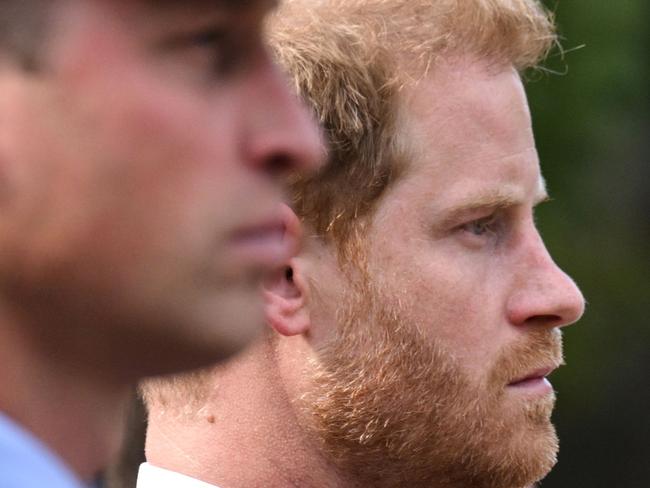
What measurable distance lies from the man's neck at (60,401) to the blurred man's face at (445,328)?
1.65 metres

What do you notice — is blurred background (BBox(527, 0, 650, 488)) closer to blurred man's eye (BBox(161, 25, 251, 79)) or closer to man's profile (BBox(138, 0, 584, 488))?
man's profile (BBox(138, 0, 584, 488))

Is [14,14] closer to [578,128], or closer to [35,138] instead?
[35,138]

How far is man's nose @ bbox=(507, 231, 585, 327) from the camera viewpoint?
3127 millimetres

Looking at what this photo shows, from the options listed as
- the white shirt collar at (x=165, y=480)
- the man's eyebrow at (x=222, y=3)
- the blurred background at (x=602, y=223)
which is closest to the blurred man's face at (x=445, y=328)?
the white shirt collar at (x=165, y=480)

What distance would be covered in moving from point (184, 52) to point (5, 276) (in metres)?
0.28

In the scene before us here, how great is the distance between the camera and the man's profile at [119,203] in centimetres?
134

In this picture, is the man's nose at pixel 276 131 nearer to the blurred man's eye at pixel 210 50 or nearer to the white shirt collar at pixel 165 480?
the blurred man's eye at pixel 210 50

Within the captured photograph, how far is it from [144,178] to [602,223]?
9.54 meters

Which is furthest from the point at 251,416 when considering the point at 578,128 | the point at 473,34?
the point at 578,128

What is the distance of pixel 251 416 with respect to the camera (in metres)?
3.16

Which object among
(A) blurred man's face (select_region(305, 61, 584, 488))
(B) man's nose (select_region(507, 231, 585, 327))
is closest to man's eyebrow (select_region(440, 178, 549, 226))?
(A) blurred man's face (select_region(305, 61, 584, 488))

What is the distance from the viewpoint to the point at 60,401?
1.41 metres

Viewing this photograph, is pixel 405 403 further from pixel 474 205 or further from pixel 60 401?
pixel 60 401

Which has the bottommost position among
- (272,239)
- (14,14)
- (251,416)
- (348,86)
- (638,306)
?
(638,306)
